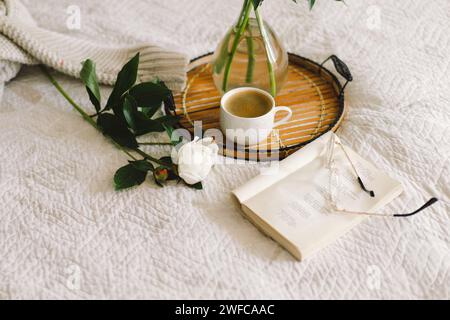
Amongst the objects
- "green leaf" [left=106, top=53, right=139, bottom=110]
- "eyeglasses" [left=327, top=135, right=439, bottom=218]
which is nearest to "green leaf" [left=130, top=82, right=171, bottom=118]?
"green leaf" [left=106, top=53, right=139, bottom=110]

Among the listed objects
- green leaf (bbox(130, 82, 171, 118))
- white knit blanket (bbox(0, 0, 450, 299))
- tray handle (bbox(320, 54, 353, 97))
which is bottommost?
white knit blanket (bbox(0, 0, 450, 299))

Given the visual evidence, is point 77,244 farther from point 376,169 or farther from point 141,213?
point 376,169

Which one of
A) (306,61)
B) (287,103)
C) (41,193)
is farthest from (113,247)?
(306,61)

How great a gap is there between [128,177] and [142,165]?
0.09 feet

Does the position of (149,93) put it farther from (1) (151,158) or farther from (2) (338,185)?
(2) (338,185)

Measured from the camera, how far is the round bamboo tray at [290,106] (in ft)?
2.64

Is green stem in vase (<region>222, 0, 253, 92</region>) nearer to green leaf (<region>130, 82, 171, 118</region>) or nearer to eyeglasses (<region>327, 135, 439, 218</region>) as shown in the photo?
green leaf (<region>130, 82, 171, 118</region>)

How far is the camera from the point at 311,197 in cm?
72

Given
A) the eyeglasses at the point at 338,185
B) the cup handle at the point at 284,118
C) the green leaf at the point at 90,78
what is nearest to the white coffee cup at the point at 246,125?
the cup handle at the point at 284,118

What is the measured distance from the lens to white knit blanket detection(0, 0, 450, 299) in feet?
2.11

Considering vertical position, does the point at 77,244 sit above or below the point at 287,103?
below

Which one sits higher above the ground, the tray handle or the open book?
the tray handle

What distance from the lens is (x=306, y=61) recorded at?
973mm

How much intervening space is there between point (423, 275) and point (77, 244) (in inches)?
18.7
